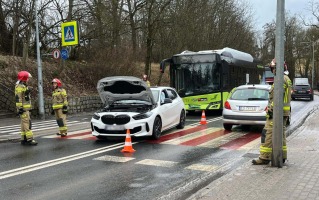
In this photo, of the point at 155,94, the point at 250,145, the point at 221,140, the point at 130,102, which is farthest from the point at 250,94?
the point at 130,102

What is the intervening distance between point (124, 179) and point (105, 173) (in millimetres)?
595

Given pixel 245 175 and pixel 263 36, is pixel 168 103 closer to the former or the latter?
pixel 245 175

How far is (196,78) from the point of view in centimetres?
1883

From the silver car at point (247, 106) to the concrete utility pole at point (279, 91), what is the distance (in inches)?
205

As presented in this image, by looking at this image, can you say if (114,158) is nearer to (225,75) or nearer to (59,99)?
(59,99)

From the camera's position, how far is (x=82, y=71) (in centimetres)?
2722

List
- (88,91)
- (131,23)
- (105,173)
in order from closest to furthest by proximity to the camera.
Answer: (105,173) → (88,91) → (131,23)

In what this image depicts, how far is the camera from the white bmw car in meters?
10.5

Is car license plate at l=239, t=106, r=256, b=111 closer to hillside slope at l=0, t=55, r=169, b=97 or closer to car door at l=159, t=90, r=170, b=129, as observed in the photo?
car door at l=159, t=90, r=170, b=129

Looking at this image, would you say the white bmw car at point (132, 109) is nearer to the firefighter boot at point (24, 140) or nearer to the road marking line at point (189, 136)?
the road marking line at point (189, 136)

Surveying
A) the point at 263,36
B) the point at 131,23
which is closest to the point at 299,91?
the point at 131,23

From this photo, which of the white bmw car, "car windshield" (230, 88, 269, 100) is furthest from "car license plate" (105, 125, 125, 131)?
"car windshield" (230, 88, 269, 100)

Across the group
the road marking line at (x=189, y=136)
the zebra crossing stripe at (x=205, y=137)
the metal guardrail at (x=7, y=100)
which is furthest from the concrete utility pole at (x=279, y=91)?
the metal guardrail at (x=7, y=100)

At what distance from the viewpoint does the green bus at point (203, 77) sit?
60.2 ft
